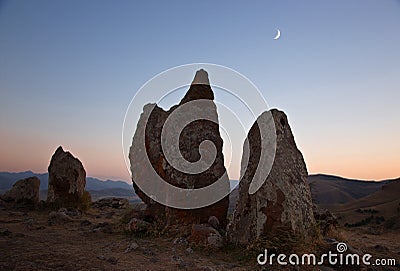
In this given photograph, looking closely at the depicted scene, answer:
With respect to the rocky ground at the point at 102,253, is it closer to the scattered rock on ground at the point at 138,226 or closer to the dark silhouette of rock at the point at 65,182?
the scattered rock on ground at the point at 138,226

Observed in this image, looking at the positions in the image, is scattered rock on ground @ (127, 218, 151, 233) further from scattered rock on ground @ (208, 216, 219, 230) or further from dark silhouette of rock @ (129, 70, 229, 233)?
scattered rock on ground @ (208, 216, 219, 230)

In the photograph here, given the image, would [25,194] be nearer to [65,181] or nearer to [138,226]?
[65,181]

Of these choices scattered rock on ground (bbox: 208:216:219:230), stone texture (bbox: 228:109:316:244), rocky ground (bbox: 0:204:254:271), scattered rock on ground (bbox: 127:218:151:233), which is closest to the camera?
rocky ground (bbox: 0:204:254:271)

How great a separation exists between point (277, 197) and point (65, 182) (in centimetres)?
1193

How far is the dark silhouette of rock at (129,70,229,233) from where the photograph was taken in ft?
31.5

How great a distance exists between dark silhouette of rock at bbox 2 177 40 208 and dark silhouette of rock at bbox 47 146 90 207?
58.3 inches

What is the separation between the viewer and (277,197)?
23.3 feet

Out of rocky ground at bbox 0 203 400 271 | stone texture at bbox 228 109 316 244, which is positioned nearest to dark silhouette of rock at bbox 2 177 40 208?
rocky ground at bbox 0 203 400 271

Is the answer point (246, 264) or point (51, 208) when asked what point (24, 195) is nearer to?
point (51, 208)

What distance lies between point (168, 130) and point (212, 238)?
466 centimetres

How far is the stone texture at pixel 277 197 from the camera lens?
6.95 m

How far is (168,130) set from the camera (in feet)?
36.5

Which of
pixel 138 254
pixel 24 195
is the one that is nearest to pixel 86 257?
pixel 138 254

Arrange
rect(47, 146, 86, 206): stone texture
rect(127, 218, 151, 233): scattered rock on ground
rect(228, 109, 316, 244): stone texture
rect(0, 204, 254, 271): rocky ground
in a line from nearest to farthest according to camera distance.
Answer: rect(0, 204, 254, 271): rocky ground
rect(228, 109, 316, 244): stone texture
rect(127, 218, 151, 233): scattered rock on ground
rect(47, 146, 86, 206): stone texture
